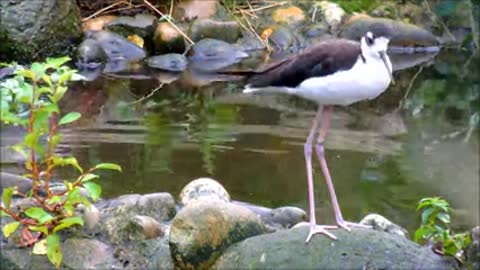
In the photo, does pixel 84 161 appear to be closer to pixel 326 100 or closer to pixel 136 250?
pixel 136 250

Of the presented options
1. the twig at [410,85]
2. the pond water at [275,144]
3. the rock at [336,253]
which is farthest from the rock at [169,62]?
the rock at [336,253]

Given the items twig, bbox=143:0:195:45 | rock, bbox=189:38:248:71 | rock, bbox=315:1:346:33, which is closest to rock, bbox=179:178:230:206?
rock, bbox=189:38:248:71

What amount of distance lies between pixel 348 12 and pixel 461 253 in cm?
833

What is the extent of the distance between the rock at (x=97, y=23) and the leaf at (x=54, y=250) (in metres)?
6.84

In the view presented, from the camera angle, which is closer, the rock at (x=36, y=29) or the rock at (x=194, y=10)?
the rock at (x=36, y=29)

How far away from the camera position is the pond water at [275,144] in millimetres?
4586

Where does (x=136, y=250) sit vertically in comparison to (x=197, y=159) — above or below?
above

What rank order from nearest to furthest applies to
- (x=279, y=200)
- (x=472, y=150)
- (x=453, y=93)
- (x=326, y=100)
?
(x=326, y=100), (x=279, y=200), (x=472, y=150), (x=453, y=93)

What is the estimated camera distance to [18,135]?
5.50 metres

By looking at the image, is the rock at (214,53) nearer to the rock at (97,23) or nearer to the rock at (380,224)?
the rock at (97,23)

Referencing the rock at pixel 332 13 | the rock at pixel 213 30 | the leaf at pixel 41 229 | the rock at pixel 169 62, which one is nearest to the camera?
the leaf at pixel 41 229

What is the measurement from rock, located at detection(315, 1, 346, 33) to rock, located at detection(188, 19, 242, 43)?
1428 millimetres

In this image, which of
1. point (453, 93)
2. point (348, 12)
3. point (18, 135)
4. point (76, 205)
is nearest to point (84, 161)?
point (18, 135)

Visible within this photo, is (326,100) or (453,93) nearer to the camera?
(326,100)
